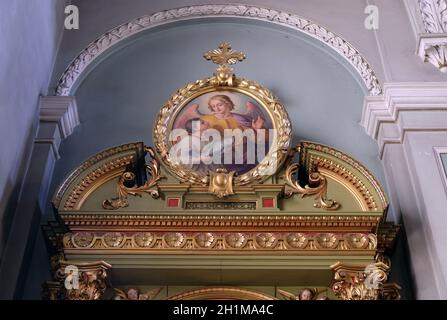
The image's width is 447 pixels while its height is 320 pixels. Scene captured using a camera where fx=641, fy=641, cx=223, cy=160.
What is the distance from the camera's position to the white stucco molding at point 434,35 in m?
5.74

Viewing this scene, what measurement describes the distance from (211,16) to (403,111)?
2.29 meters

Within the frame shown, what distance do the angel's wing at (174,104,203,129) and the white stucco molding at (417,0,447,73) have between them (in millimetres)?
2177

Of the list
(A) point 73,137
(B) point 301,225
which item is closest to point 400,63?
(B) point 301,225

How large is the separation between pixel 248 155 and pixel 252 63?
1478 mm

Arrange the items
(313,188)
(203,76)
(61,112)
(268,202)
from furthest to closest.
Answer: (203,76) → (61,112) → (313,188) → (268,202)

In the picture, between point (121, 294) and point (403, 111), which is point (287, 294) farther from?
point (403, 111)

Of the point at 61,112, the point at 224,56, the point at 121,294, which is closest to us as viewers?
the point at 121,294

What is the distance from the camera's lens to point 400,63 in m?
5.91

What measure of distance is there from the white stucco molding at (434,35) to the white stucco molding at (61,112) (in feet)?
10.5

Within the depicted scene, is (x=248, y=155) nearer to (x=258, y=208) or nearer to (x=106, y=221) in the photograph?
(x=258, y=208)

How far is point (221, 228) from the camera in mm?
A: 4453

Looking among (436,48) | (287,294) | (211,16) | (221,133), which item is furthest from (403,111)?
(211,16)

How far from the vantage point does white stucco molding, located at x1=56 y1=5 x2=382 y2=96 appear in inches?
235

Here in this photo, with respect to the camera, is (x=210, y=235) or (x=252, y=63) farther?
(x=252, y=63)
